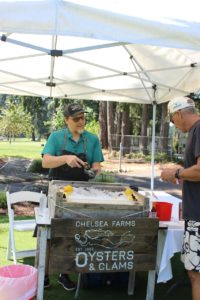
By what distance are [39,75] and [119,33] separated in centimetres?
365

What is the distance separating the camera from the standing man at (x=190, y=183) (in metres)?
2.78

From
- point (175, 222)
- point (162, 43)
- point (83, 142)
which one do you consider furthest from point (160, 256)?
point (162, 43)

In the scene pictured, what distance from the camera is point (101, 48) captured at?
3.76m

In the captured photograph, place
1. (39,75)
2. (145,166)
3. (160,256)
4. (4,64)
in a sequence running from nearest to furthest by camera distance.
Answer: (160,256) → (4,64) → (39,75) → (145,166)

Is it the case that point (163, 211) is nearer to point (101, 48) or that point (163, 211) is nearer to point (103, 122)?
point (101, 48)

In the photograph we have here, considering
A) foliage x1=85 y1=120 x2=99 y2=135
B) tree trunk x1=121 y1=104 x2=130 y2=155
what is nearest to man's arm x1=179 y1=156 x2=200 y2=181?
tree trunk x1=121 y1=104 x2=130 y2=155

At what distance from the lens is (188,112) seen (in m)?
2.88

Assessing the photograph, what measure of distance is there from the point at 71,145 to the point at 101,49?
1.92 metres

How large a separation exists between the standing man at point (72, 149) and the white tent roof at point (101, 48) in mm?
607

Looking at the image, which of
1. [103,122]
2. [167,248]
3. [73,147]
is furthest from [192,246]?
[103,122]

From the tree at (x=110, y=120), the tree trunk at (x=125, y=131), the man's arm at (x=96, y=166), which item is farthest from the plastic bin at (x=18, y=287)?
the tree at (x=110, y=120)

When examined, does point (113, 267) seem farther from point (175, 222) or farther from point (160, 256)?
point (175, 222)

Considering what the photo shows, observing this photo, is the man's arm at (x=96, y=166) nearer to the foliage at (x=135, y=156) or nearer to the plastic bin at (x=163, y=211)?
the plastic bin at (x=163, y=211)

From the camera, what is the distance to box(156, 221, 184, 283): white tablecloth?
3.05 metres
